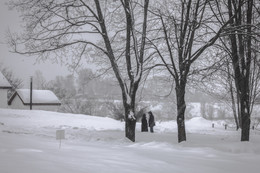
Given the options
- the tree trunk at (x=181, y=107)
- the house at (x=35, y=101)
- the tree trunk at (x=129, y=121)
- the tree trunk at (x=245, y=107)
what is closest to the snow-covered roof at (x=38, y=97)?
the house at (x=35, y=101)

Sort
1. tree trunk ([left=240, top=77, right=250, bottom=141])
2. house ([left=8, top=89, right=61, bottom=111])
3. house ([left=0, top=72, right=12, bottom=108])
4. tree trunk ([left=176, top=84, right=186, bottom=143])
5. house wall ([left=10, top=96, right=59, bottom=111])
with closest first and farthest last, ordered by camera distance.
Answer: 1. tree trunk ([left=240, top=77, right=250, bottom=141])
2. tree trunk ([left=176, top=84, right=186, bottom=143])
3. house ([left=0, top=72, right=12, bottom=108])
4. house ([left=8, top=89, right=61, bottom=111])
5. house wall ([left=10, top=96, right=59, bottom=111])

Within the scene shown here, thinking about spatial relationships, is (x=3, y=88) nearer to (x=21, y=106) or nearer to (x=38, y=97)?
(x=21, y=106)

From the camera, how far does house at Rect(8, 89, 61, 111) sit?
4778 cm

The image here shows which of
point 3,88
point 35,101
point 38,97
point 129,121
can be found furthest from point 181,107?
point 38,97

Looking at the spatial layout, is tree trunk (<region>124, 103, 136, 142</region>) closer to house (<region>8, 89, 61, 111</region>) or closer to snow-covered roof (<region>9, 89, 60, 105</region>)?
house (<region>8, 89, 61, 111</region>)

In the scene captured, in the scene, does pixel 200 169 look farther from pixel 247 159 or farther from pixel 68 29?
pixel 68 29

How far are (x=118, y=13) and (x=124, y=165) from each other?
33.1 feet

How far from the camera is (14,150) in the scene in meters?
6.50

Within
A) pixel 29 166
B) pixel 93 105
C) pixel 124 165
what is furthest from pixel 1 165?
pixel 93 105

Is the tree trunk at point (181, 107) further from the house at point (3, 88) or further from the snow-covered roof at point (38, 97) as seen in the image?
the snow-covered roof at point (38, 97)

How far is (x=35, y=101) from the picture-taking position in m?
48.3

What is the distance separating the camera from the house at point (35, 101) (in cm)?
4778

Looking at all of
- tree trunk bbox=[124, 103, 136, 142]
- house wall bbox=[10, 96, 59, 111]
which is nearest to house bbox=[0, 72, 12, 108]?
house wall bbox=[10, 96, 59, 111]

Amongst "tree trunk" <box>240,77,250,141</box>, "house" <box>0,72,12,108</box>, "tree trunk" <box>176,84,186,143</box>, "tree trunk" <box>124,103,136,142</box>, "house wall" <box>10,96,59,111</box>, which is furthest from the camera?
"house wall" <box>10,96,59,111</box>
